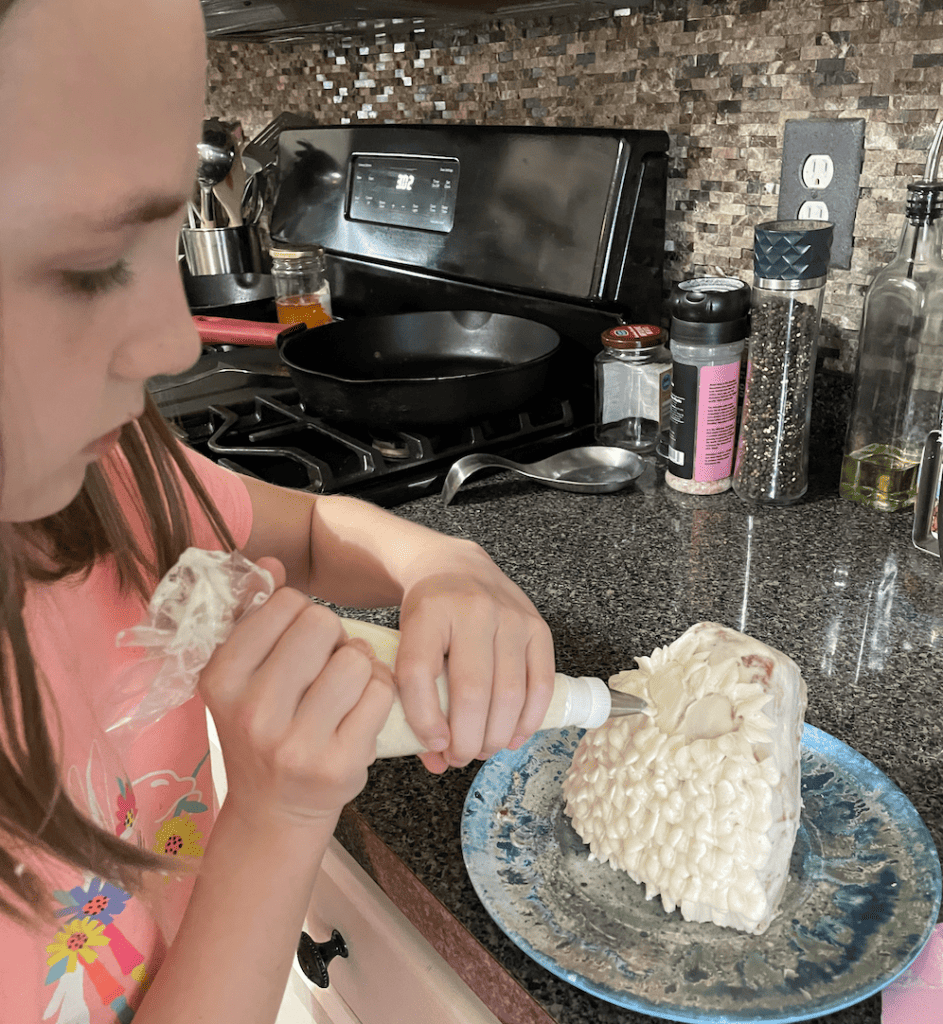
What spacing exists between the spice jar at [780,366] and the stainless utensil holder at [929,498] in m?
0.14

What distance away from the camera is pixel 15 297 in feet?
1.02

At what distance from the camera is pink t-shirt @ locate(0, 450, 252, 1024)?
52cm

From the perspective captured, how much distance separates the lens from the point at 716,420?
940 millimetres

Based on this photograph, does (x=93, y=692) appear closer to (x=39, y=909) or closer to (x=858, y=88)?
(x=39, y=909)

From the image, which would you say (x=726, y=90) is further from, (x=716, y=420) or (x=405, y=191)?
(x=405, y=191)

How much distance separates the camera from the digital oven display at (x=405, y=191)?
50.9 inches

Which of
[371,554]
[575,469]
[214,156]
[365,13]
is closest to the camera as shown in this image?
[371,554]

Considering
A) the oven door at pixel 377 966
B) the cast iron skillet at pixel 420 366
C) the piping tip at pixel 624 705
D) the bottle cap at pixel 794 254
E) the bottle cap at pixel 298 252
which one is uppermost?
the bottle cap at pixel 794 254

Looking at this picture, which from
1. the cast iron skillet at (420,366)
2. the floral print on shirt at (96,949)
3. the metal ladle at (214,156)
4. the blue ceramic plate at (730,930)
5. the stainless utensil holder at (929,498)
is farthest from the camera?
the metal ladle at (214,156)

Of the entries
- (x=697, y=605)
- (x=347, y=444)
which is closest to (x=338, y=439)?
(x=347, y=444)

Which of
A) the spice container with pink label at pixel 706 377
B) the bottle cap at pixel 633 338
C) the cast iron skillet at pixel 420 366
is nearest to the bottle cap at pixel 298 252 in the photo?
the cast iron skillet at pixel 420 366

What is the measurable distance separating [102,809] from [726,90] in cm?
98

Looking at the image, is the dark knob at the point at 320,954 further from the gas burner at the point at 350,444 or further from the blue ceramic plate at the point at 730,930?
the gas burner at the point at 350,444

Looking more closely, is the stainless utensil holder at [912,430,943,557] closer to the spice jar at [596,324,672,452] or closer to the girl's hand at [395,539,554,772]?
the spice jar at [596,324,672,452]
